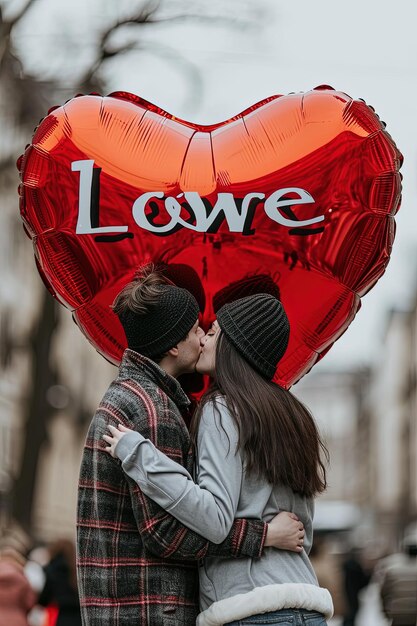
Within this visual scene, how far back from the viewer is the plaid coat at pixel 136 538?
142 inches

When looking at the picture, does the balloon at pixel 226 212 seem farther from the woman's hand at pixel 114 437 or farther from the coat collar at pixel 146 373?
the woman's hand at pixel 114 437

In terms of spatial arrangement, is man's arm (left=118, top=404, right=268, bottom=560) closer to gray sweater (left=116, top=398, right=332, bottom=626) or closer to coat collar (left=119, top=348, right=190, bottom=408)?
gray sweater (left=116, top=398, right=332, bottom=626)

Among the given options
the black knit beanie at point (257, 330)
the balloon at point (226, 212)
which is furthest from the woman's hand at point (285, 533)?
the balloon at point (226, 212)

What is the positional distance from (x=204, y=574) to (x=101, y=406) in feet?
1.84

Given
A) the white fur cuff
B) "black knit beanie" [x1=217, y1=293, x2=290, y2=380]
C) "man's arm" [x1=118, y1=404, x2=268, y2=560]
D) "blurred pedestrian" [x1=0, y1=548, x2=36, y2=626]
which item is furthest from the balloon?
"blurred pedestrian" [x1=0, y1=548, x2=36, y2=626]

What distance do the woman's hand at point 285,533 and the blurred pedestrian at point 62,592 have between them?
565cm

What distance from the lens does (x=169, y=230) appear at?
446cm

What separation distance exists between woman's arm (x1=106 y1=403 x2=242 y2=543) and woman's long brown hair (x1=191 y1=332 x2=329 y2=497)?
60 mm

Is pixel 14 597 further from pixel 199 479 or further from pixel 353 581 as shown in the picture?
pixel 353 581

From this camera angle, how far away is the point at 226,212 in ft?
14.8

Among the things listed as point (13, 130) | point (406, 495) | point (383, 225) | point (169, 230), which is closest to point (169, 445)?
point (169, 230)

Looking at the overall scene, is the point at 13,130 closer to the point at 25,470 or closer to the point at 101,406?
the point at 25,470

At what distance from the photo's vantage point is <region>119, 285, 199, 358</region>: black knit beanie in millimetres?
3895

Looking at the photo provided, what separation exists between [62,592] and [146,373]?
598cm
